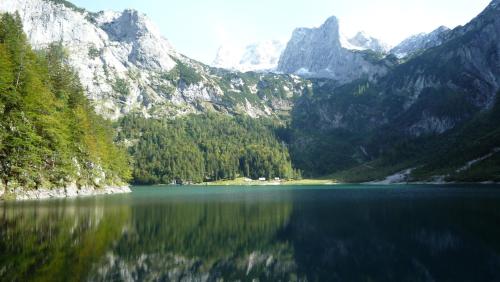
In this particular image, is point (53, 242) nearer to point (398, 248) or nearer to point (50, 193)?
point (398, 248)

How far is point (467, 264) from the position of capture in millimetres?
23516

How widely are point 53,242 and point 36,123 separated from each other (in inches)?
2149

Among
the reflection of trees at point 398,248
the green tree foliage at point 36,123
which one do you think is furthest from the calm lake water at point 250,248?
the green tree foliage at point 36,123

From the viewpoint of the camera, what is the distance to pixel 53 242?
30688 mm

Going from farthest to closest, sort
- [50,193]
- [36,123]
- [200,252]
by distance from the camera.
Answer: [50,193] < [36,123] < [200,252]

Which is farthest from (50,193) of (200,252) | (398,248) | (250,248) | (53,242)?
(398,248)

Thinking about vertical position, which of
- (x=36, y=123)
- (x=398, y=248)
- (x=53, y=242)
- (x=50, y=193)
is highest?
(x=36, y=123)

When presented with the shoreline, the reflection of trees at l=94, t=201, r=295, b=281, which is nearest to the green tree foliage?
the shoreline

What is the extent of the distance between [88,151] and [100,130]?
26.2 m

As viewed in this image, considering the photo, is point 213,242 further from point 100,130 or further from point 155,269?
point 100,130

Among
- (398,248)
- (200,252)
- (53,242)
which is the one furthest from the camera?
(53,242)

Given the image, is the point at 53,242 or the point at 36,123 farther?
the point at 36,123

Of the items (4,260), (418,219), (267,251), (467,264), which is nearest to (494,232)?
(418,219)

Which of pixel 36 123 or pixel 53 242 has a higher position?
pixel 36 123
